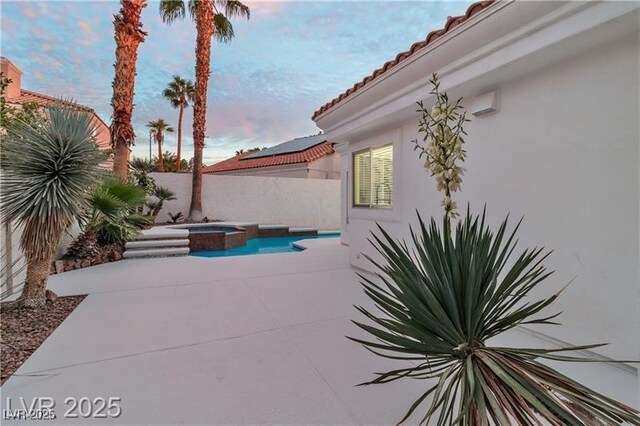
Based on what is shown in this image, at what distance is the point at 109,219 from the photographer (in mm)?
7863

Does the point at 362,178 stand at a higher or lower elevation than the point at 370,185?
higher

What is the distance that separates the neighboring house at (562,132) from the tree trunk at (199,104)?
542 inches

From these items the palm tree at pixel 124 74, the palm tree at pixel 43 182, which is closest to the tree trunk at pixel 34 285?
the palm tree at pixel 43 182

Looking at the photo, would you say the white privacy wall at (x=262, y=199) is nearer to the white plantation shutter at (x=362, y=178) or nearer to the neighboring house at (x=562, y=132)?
the white plantation shutter at (x=362, y=178)

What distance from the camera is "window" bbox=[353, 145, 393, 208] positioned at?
6.81m

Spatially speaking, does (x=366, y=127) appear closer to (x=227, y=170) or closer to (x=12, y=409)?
(x=12, y=409)

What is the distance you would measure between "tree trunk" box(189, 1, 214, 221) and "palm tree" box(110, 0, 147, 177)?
5403mm

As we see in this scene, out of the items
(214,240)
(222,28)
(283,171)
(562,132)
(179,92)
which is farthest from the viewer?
(179,92)

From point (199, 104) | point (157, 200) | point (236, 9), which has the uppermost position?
point (236, 9)

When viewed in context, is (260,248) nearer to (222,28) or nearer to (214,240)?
(214,240)

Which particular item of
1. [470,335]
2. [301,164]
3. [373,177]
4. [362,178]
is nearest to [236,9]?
[301,164]

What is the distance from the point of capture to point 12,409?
265cm

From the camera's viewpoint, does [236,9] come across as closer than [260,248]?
No

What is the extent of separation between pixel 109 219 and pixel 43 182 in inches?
138
